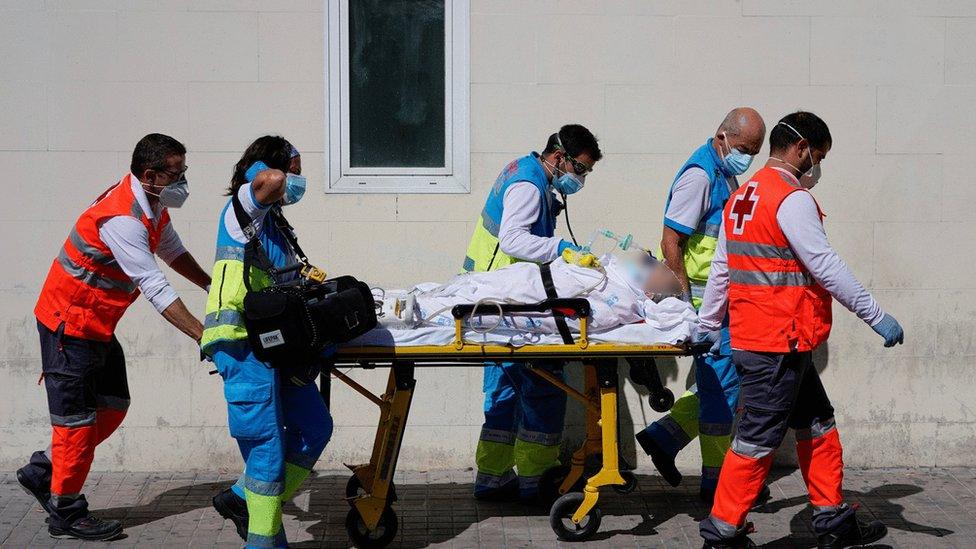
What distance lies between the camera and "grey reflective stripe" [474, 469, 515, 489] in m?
6.18

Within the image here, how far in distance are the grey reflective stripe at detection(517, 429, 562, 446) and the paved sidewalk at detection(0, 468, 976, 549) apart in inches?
13.0

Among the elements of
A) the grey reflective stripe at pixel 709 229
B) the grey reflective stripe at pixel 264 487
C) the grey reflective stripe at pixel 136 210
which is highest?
the grey reflective stripe at pixel 136 210

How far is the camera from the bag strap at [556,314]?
17.3 feet

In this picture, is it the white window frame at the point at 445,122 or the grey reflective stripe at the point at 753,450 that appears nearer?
the grey reflective stripe at the point at 753,450

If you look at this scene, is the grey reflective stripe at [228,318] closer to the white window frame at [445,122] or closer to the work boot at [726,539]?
the white window frame at [445,122]

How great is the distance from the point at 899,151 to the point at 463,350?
290 centimetres

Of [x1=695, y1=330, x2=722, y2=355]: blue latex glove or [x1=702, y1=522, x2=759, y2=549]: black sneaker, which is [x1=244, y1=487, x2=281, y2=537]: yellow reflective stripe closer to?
[x1=702, y1=522, x2=759, y2=549]: black sneaker

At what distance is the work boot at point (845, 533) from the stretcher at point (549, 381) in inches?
34.3

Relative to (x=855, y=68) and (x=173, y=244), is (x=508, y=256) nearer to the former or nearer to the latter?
(x=173, y=244)

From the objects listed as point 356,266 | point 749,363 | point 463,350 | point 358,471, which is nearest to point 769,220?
point 749,363

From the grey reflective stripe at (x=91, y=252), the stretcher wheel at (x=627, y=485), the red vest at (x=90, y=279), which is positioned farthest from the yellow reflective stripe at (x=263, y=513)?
the stretcher wheel at (x=627, y=485)

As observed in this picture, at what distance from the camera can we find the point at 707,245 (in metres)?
5.91

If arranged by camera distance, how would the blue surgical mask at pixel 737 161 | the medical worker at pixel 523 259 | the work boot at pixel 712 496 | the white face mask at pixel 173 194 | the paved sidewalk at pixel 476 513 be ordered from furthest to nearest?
the work boot at pixel 712 496, the blue surgical mask at pixel 737 161, the medical worker at pixel 523 259, the paved sidewalk at pixel 476 513, the white face mask at pixel 173 194

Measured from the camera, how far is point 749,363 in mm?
5102
